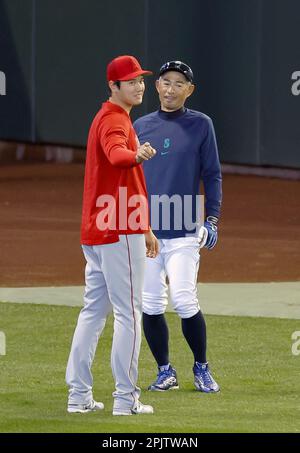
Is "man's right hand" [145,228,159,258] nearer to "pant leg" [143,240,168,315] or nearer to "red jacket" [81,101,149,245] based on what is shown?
"red jacket" [81,101,149,245]

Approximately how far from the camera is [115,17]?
2198 centimetres

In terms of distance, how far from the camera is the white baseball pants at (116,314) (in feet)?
22.1

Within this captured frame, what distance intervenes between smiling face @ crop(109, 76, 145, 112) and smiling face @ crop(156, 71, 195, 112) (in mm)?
1029

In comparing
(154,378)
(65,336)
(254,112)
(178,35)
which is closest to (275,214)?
(254,112)

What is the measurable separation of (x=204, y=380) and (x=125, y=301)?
48.7 inches

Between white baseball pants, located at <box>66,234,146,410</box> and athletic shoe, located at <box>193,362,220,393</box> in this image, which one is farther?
athletic shoe, located at <box>193,362,220,393</box>

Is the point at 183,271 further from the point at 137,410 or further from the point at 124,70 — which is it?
the point at 124,70

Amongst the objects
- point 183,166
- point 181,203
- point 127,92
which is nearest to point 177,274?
point 181,203

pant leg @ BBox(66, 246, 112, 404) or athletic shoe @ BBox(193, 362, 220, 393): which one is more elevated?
pant leg @ BBox(66, 246, 112, 404)

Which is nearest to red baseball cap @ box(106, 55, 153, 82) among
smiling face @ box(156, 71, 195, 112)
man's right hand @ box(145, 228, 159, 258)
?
man's right hand @ box(145, 228, 159, 258)

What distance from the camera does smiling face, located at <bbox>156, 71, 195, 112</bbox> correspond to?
7844mm

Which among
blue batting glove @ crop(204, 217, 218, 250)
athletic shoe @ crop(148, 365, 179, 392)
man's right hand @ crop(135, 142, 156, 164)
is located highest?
man's right hand @ crop(135, 142, 156, 164)

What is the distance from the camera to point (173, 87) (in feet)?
25.8

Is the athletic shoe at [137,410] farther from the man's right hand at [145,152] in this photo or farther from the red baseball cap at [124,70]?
the red baseball cap at [124,70]
